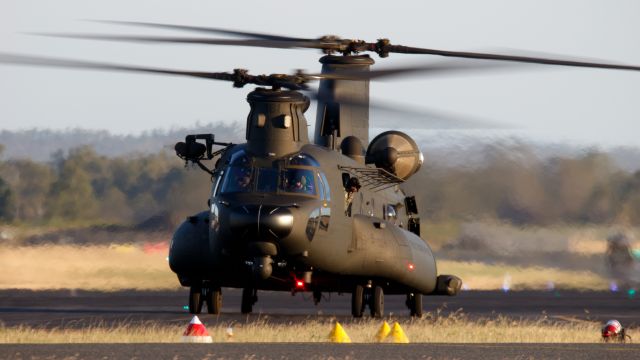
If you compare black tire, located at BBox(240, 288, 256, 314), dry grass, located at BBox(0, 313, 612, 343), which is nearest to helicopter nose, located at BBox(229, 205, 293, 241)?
dry grass, located at BBox(0, 313, 612, 343)

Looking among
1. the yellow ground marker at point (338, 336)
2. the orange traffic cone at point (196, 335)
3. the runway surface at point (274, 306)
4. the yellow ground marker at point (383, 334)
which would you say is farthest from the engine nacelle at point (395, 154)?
the orange traffic cone at point (196, 335)

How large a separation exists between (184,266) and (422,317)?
17.7ft

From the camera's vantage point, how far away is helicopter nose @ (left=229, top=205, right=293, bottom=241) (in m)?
25.3

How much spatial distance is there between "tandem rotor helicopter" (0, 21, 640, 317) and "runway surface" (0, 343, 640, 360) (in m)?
5.73

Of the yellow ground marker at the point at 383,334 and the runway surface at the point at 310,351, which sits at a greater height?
the runway surface at the point at 310,351

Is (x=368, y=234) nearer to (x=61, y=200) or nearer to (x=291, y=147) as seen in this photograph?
(x=291, y=147)

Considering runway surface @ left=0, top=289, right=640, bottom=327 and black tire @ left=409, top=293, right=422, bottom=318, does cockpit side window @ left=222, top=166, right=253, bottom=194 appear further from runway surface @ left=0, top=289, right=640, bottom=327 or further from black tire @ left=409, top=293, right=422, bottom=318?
black tire @ left=409, top=293, right=422, bottom=318

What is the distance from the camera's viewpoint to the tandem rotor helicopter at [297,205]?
1002 inches

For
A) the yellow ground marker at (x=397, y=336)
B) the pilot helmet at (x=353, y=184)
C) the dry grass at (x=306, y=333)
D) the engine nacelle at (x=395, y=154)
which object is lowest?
the dry grass at (x=306, y=333)

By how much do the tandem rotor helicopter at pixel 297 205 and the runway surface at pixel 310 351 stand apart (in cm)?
573

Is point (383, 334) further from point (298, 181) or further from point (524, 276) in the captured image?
point (524, 276)

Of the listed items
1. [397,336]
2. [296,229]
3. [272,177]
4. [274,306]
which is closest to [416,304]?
[274,306]

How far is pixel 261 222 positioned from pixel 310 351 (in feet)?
24.6

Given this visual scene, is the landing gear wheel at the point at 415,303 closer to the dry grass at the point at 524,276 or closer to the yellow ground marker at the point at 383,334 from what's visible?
the yellow ground marker at the point at 383,334
